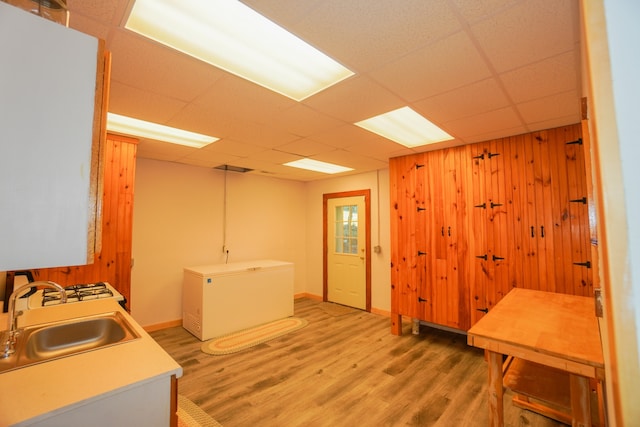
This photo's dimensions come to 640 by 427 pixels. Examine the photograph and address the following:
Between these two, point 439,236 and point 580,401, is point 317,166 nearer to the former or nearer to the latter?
point 439,236

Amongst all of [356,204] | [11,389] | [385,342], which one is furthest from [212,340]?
[356,204]

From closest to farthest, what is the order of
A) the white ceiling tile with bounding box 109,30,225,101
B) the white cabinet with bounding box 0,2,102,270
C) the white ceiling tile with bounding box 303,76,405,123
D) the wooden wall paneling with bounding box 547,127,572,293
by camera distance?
the white cabinet with bounding box 0,2,102,270 → the white ceiling tile with bounding box 109,30,225,101 → the white ceiling tile with bounding box 303,76,405,123 → the wooden wall paneling with bounding box 547,127,572,293

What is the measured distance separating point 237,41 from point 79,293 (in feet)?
8.07

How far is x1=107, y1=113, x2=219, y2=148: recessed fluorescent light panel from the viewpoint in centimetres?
266

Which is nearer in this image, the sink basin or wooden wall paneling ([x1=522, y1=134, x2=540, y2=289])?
the sink basin

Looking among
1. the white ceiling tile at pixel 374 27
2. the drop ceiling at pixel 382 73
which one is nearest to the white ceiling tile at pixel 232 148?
the drop ceiling at pixel 382 73

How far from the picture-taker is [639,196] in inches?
20.4

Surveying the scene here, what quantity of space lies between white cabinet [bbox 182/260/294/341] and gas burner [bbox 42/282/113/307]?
1148 mm

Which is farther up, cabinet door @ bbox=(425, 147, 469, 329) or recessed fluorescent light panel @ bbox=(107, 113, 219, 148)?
recessed fluorescent light panel @ bbox=(107, 113, 219, 148)

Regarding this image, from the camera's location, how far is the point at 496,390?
1642 millimetres

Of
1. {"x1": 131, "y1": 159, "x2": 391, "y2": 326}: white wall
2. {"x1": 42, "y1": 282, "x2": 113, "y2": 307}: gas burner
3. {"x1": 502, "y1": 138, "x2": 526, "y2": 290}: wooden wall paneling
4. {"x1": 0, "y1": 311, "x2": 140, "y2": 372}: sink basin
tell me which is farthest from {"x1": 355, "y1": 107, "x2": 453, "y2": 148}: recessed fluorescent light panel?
{"x1": 42, "y1": 282, "x2": 113, "y2": 307}: gas burner

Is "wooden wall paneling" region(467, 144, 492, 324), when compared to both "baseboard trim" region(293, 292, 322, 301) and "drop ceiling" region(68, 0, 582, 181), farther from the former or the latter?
"baseboard trim" region(293, 292, 322, 301)

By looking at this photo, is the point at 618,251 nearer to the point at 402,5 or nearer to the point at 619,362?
the point at 619,362

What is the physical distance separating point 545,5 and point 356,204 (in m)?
3.90
